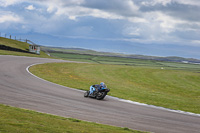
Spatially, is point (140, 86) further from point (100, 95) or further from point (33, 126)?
point (33, 126)

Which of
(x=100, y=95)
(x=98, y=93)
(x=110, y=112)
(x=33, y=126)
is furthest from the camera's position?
(x=98, y=93)

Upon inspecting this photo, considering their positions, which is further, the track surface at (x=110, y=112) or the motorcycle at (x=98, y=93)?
the motorcycle at (x=98, y=93)

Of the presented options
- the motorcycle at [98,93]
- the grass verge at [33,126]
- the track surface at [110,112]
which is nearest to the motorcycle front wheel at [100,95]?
the motorcycle at [98,93]

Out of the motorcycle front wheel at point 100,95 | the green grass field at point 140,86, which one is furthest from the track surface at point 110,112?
the green grass field at point 140,86

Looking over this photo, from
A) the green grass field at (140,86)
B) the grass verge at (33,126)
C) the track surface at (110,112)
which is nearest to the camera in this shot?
the grass verge at (33,126)

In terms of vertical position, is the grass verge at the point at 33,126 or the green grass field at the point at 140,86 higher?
the grass verge at the point at 33,126

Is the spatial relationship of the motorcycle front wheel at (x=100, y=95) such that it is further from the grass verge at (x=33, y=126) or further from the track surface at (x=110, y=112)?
the grass verge at (x=33, y=126)

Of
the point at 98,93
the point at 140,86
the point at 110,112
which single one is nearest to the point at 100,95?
the point at 98,93

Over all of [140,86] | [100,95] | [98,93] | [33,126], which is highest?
[33,126]

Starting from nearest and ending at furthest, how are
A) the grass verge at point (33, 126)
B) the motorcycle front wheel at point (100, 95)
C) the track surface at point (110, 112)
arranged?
the grass verge at point (33, 126), the track surface at point (110, 112), the motorcycle front wheel at point (100, 95)

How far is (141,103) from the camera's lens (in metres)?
19.9

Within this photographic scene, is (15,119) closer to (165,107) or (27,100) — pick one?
(27,100)

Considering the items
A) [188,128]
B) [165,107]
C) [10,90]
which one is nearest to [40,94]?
[10,90]

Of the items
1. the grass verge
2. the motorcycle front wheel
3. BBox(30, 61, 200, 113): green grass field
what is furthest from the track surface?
BBox(30, 61, 200, 113): green grass field
